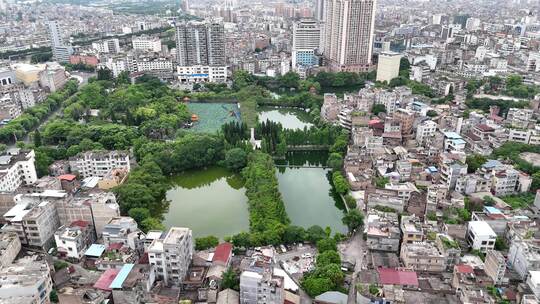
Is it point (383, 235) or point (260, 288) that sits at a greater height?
point (260, 288)

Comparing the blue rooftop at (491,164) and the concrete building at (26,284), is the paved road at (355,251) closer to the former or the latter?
the blue rooftop at (491,164)

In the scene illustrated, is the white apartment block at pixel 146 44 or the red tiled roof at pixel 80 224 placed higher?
the white apartment block at pixel 146 44

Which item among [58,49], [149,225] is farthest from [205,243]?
[58,49]

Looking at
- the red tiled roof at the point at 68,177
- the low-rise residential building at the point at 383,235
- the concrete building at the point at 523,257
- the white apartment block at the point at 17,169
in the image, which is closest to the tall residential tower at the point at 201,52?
the white apartment block at the point at 17,169

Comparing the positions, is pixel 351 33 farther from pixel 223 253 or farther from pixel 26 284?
pixel 26 284

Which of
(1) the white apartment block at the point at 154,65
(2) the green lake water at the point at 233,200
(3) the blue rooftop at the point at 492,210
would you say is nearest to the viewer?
(3) the blue rooftop at the point at 492,210

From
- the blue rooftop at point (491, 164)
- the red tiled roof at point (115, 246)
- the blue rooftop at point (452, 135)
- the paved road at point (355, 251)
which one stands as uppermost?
the blue rooftop at point (452, 135)

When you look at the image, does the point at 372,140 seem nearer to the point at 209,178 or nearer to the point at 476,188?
the point at 476,188

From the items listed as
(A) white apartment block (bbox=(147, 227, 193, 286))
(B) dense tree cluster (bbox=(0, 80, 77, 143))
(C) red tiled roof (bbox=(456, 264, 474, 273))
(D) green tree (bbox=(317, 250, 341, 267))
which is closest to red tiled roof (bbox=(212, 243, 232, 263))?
(A) white apartment block (bbox=(147, 227, 193, 286))
